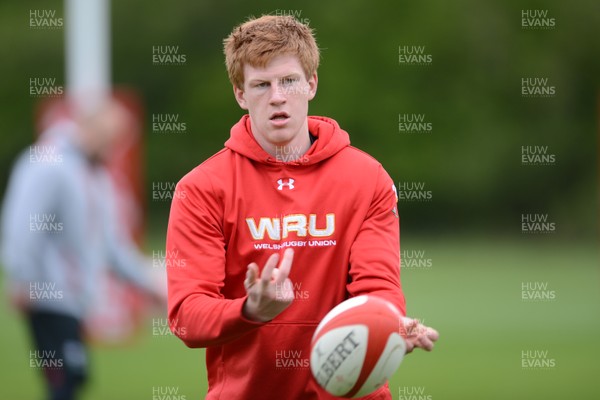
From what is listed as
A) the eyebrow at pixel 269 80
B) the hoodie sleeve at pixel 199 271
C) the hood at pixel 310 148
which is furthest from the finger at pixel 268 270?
the eyebrow at pixel 269 80

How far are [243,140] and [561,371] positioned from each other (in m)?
7.54

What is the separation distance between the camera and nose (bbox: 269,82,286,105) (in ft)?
13.4

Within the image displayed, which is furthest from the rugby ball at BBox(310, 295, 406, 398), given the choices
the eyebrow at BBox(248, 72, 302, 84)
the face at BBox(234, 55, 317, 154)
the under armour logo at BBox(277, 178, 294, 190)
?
the eyebrow at BBox(248, 72, 302, 84)

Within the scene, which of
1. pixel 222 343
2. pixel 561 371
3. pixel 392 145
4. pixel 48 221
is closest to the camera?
pixel 222 343

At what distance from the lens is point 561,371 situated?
11.0m

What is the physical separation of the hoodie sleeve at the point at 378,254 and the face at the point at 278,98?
0.40 meters

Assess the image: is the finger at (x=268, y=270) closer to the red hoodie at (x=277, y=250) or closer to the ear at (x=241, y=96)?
the red hoodie at (x=277, y=250)

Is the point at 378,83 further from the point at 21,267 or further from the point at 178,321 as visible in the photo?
the point at 178,321

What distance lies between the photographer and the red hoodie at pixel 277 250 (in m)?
4.07

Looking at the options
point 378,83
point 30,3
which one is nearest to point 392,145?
point 378,83

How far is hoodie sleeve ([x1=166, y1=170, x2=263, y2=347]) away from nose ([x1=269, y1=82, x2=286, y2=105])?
378 millimetres

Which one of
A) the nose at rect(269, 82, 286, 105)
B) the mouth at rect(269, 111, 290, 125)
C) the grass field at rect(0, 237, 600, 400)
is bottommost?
the grass field at rect(0, 237, 600, 400)

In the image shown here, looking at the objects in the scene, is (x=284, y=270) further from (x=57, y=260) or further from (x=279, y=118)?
(x=57, y=260)

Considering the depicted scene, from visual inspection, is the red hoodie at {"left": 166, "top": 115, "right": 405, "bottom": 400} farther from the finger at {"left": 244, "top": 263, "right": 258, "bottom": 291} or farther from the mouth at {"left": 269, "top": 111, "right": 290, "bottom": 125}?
the finger at {"left": 244, "top": 263, "right": 258, "bottom": 291}
